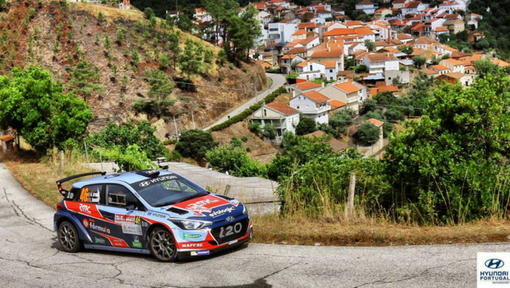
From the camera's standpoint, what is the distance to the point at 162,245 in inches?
364

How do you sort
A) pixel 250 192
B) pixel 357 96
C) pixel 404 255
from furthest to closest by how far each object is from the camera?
pixel 357 96 → pixel 250 192 → pixel 404 255

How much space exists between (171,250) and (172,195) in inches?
42.9

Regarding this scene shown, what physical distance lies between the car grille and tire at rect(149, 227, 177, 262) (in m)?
0.67

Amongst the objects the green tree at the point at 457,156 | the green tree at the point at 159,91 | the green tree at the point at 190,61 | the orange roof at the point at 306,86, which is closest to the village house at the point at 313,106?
the orange roof at the point at 306,86

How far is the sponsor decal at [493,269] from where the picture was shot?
7.14 m

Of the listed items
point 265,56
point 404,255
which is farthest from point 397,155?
point 265,56

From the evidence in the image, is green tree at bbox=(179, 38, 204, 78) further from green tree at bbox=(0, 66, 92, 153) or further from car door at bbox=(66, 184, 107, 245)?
car door at bbox=(66, 184, 107, 245)

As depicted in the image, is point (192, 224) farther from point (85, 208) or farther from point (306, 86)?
point (306, 86)

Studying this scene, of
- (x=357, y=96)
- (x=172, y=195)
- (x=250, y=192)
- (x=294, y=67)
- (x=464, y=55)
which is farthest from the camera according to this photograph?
(x=464, y=55)

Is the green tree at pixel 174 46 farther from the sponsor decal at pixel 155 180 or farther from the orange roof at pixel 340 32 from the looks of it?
the sponsor decal at pixel 155 180

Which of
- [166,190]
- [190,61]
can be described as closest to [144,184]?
[166,190]

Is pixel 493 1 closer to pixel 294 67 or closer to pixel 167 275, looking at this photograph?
pixel 294 67

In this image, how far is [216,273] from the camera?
330 inches

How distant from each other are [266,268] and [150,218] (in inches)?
82.1
